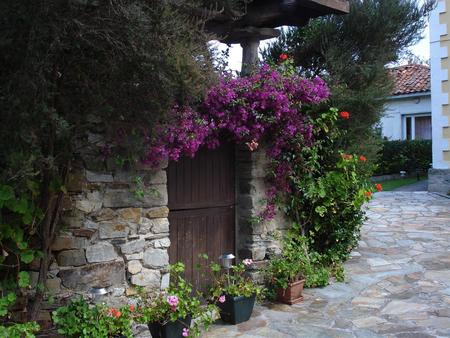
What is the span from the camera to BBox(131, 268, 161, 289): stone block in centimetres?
400

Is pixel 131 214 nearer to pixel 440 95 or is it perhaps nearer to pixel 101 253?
pixel 101 253

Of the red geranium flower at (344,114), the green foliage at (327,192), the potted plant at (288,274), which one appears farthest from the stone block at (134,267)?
the red geranium flower at (344,114)

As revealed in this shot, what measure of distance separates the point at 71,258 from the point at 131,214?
592 millimetres

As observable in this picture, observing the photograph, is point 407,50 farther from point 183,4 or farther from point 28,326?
point 28,326

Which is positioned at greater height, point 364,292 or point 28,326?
point 28,326

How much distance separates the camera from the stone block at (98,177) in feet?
12.2

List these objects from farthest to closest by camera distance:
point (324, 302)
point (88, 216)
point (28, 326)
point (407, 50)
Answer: point (407, 50), point (324, 302), point (88, 216), point (28, 326)

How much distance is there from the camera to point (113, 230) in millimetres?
3852

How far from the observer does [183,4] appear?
10.9 ft

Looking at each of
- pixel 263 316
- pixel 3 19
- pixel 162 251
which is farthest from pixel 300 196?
pixel 3 19

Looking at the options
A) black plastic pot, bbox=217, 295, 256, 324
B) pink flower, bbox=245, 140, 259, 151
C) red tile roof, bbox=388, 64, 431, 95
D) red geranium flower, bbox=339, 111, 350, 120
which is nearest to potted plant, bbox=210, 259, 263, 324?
black plastic pot, bbox=217, 295, 256, 324

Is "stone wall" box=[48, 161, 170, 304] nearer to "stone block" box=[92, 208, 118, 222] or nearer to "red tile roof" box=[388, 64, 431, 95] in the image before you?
"stone block" box=[92, 208, 118, 222]

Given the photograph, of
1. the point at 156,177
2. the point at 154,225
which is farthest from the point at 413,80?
the point at 154,225

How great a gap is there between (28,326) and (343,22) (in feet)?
17.4
